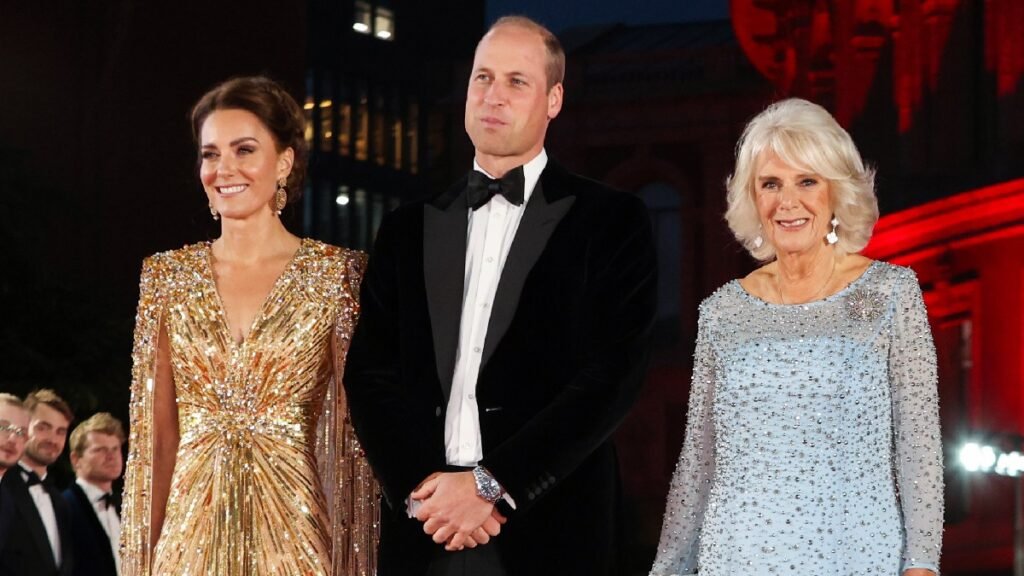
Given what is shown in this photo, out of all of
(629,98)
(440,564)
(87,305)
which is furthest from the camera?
(629,98)

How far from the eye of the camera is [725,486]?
10.1ft

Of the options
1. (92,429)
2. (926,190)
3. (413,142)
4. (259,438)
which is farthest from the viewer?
(926,190)

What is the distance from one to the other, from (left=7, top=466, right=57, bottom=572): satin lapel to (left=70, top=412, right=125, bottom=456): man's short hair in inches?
20.0

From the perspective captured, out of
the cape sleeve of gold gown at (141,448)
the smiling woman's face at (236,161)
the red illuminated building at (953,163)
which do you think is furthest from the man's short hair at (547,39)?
the red illuminated building at (953,163)

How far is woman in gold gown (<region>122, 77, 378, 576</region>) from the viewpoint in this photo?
3494mm

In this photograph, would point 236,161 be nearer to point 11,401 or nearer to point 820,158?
point 820,158

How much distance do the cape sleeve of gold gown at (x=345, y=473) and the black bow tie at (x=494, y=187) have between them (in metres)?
0.60

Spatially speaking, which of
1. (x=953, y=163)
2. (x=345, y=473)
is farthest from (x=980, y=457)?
(x=345, y=473)

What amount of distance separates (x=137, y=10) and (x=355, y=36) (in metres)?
3.66

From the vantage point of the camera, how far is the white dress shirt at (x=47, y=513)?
17.3 ft

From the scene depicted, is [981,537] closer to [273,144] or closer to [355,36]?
[355,36]

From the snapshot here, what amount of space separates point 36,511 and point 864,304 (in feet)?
10.9

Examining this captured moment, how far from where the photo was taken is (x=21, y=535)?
5148 millimetres

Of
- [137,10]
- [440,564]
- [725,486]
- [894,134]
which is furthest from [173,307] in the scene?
[894,134]
